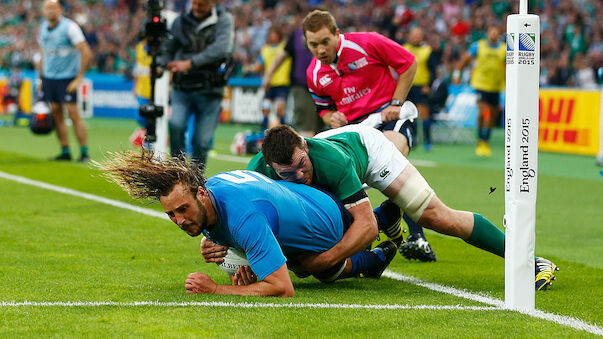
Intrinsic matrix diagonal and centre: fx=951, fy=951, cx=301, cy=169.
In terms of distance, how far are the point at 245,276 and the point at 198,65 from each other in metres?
5.24

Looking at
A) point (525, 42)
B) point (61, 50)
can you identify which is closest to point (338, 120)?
point (525, 42)

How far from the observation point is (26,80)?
109 ft

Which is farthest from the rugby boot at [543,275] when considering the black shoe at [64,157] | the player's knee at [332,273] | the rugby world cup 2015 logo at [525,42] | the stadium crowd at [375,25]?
the stadium crowd at [375,25]

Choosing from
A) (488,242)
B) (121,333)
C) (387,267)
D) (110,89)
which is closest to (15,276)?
(121,333)

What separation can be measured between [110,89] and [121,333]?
28303 mm

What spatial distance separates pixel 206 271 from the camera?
6.92 m

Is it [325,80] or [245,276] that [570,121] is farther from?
[245,276]

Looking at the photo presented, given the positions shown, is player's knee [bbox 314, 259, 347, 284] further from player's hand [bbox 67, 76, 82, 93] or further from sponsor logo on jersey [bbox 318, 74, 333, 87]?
player's hand [bbox 67, 76, 82, 93]

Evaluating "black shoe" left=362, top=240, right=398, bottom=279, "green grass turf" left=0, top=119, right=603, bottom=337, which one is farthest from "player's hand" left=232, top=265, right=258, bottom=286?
"black shoe" left=362, top=240, right=398, bottom=279

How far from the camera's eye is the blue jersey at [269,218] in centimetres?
528

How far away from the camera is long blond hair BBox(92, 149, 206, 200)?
17.4ft

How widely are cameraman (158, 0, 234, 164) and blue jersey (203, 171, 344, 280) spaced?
500 cm

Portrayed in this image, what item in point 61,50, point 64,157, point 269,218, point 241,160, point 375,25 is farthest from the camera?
point 375,25

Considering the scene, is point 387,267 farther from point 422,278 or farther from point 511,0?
point 511,0
